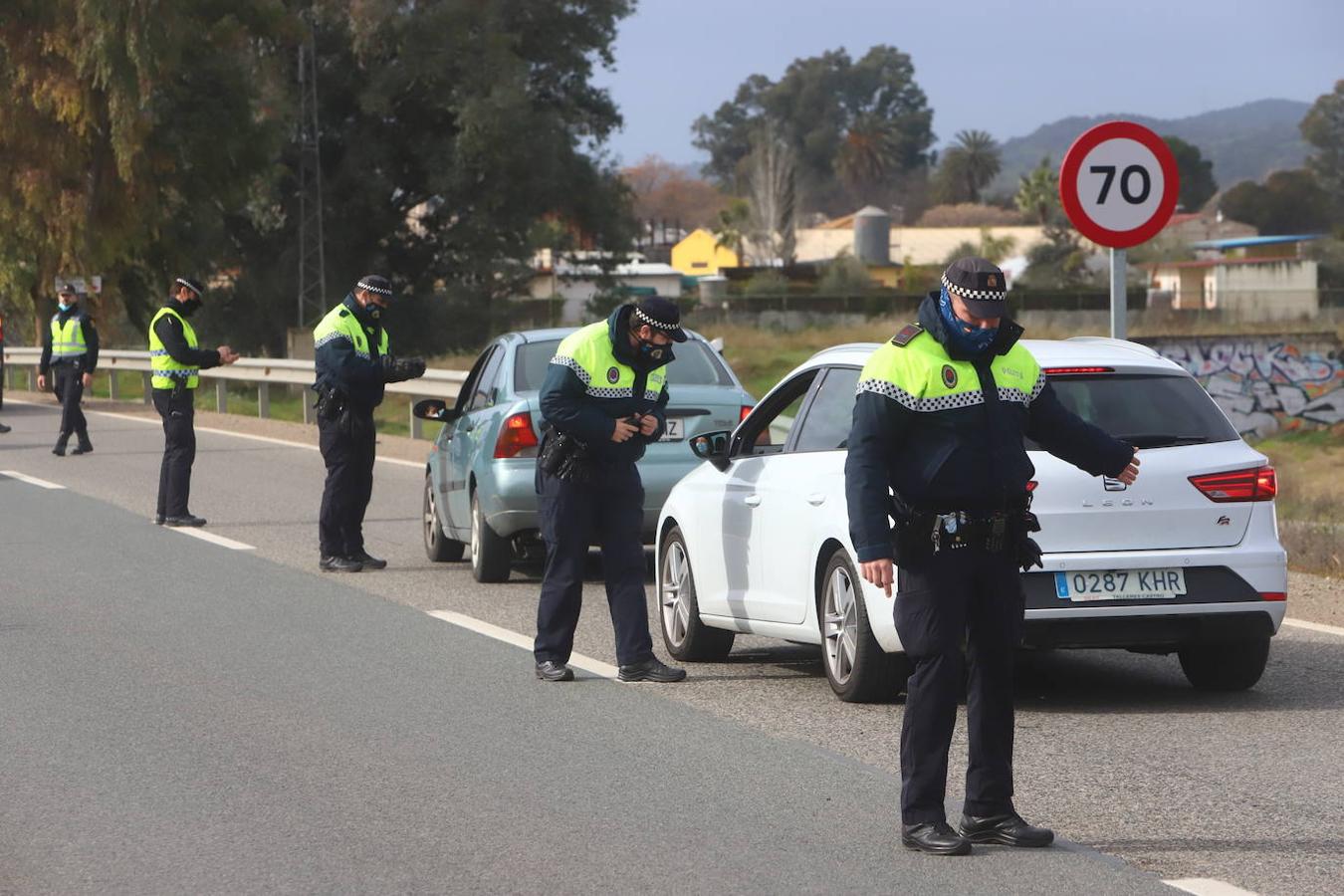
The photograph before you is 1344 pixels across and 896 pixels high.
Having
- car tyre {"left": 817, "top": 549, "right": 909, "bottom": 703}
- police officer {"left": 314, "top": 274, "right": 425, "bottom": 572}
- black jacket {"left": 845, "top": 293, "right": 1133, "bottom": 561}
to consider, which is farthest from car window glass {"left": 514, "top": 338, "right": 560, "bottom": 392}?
black jacket {"left": 845, "top": 293, "right": 1133, "bottom": 561}

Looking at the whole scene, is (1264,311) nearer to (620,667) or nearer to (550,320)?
(550,320)

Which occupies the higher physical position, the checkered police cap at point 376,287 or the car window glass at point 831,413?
the checkered police cap at point 376,287

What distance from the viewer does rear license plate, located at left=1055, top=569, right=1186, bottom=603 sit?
26.6 ft

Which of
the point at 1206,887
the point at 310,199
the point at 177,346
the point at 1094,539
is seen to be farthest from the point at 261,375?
the point at 1206,887

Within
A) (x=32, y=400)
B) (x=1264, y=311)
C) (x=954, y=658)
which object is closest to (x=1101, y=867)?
(x=954, y=658)

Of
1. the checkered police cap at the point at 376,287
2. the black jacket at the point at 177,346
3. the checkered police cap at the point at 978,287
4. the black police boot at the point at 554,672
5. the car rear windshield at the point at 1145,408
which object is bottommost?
the black police boot at the point at 554,672

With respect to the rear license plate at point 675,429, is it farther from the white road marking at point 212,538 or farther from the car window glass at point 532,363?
the white road marking at point 212,538

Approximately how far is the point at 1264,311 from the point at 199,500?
5738cm

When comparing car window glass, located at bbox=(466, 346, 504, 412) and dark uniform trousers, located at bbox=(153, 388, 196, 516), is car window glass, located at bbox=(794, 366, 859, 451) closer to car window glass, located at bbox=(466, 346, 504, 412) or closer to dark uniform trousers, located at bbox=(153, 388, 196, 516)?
car window glass, located at bbox=(466, 346, 504, 412)

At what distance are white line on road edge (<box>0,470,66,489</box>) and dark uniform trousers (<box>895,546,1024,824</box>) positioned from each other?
47.9 ft

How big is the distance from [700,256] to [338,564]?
466ft

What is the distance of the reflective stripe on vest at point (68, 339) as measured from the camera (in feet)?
79.9

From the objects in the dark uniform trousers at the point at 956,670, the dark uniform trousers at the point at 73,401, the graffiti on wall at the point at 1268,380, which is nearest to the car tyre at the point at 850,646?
the dark uniform trousers at the point at 956,670

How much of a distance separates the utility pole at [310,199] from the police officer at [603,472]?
42444 millimetres
